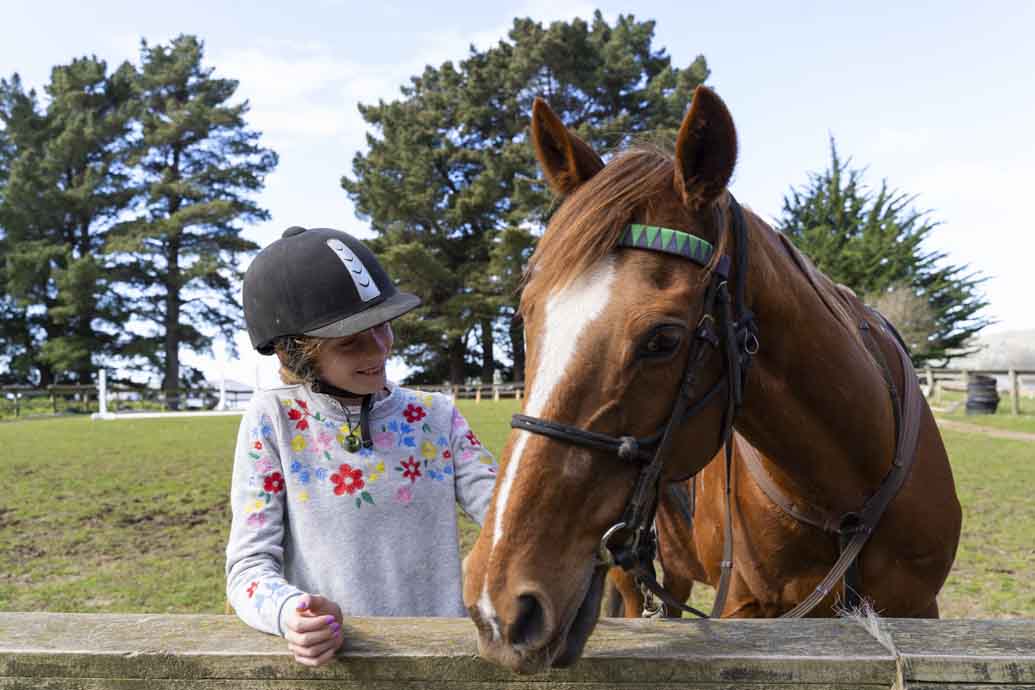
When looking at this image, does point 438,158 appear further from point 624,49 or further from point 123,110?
point 123,110

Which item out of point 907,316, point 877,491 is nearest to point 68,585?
point 877,491

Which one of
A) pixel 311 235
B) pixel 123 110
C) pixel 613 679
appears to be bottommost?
pixel 613 679

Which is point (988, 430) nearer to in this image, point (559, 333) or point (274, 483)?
point (559, 333)

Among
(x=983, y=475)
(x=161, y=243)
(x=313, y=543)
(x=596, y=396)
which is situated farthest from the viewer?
(x=161, y=243)

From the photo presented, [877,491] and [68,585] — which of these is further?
[68,585]

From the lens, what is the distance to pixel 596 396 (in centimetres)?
148

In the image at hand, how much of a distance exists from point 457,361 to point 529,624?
37085 mm

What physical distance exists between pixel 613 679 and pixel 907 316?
30.7 m

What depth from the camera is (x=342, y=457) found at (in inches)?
73.0

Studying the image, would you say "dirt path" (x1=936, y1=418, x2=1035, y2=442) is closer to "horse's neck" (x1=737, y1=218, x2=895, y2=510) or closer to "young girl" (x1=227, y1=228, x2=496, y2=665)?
"horse's neck" (x1=737, y1=218, x2=895, y2=510)

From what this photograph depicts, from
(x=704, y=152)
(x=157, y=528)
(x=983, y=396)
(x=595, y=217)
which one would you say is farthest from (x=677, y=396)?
(x=983, y=396)

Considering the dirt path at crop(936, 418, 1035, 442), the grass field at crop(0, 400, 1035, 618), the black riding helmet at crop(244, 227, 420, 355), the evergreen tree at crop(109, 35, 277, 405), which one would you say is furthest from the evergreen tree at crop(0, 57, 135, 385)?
the black riding helmet at crop(244, 227, 420, 355)

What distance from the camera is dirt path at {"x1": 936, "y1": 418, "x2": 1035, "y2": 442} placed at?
1499 cm

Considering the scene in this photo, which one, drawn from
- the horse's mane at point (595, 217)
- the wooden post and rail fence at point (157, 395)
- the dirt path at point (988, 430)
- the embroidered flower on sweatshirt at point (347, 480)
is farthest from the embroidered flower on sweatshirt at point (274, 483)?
the wooden post and rail fence at point (157, 395)
